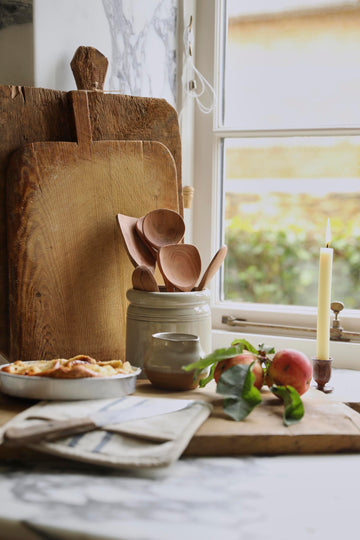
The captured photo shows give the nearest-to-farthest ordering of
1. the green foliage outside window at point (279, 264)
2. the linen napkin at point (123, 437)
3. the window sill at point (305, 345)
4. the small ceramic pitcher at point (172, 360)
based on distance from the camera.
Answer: the linen napkin at point (123, 437), the small ceramic pitcher at point (172, 360), the window sill at point (305, 345), the green foliage outside window at point (279, 264)

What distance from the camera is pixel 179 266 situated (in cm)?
105

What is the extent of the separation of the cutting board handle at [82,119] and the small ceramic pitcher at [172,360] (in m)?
0.38

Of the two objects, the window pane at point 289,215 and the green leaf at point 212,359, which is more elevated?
the window pane at point 289,215

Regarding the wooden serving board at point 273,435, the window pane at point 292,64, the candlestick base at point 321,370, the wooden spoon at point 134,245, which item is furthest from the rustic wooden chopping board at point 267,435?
the window pane at point 292,64

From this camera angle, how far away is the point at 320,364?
3.46ft

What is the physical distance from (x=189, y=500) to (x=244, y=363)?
293 mm

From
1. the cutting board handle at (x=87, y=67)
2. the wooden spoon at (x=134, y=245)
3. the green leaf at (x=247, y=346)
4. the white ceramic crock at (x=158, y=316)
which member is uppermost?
the cutting board handle at (x=87, y=67)

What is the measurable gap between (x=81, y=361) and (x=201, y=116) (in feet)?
2.83

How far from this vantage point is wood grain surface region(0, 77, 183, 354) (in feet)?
3.37

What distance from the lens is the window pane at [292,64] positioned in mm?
1394

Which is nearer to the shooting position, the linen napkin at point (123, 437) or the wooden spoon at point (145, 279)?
the linen napkin at point (123, 437)

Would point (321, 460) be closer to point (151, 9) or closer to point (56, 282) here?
point (56, 282)

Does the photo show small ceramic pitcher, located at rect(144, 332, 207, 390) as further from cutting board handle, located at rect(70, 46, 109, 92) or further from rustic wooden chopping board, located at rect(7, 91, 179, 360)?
cutting board handle, located at rect(70, 46, 109, 92)

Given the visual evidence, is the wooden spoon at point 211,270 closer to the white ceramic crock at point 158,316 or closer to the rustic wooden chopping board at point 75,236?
the white ceramic crock at point 158,316
